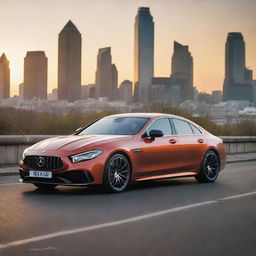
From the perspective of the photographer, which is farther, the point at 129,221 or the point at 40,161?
the point at 40,161

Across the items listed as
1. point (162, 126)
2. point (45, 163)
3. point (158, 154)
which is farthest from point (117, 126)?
point (45, 163)

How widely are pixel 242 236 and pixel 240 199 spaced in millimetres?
3577

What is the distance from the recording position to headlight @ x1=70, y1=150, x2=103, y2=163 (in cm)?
1011

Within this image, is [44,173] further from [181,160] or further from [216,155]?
[216,155]

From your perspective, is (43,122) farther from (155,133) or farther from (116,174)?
(116,174)

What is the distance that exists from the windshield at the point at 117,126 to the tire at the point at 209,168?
2.00 meters

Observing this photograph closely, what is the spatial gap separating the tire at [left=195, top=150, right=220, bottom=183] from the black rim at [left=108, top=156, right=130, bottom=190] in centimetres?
274

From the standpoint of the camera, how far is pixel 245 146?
28344 millimetres

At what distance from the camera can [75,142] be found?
10.5 m

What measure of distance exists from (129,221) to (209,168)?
5.94 m

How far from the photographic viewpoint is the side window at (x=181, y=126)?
12.6 metres

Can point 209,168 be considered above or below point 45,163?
below

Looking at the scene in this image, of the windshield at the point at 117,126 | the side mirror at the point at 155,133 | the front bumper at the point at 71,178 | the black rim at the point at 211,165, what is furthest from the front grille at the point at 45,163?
the black rim at the point at 211,165

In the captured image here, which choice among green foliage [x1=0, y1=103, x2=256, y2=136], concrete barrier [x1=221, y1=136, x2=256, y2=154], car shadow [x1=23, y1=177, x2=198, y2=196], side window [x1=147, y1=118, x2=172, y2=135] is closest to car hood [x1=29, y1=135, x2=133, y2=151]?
car shadow [x1=23, y1=177, x2=198, y2=196]
